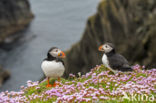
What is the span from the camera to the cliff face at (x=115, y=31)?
44562mm

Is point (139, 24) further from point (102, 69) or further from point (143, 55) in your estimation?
point (102, 69)

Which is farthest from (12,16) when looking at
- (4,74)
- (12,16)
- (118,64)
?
(118,64)

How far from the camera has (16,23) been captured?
120m

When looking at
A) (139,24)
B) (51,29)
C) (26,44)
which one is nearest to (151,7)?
A: (139,24)

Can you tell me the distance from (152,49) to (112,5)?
18807mm

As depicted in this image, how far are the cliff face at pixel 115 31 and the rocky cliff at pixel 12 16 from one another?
64.1 m

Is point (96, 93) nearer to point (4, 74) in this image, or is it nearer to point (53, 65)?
point (53, 65)

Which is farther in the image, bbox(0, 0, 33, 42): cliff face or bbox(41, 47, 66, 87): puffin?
bbox(0, 0, 33, 42): cliff face

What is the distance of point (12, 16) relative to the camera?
118 meters

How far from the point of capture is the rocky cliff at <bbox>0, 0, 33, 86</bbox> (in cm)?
11306

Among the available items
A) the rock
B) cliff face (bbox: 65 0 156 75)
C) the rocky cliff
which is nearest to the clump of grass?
cliff face (bbox: 65 0 156 75)

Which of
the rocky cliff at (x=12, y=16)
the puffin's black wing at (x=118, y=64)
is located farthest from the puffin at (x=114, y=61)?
the rocky cliff at (x=12, y=16)

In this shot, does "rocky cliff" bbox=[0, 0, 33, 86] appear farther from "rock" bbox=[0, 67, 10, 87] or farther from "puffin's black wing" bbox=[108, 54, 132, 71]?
"puffin's black wing" bbox=[108, 54, 132, 71]

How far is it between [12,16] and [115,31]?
77.1 metres
